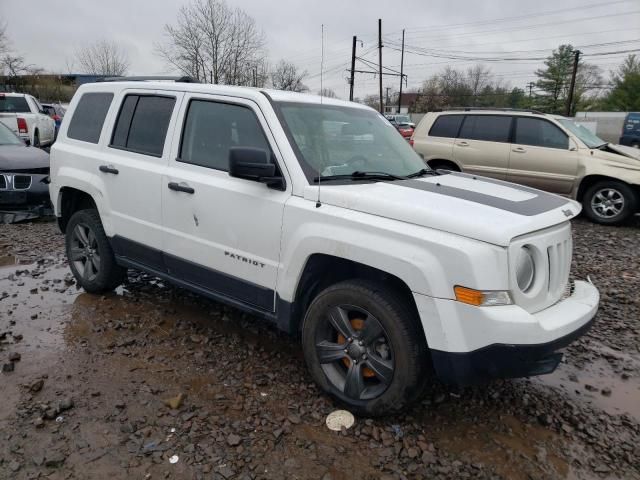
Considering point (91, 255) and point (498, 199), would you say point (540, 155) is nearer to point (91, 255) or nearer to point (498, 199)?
point (498, 199)

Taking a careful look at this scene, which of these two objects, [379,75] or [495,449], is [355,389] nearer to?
[495,449]

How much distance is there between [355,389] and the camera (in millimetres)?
2977

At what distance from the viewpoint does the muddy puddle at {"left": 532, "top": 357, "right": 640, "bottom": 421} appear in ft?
10.8

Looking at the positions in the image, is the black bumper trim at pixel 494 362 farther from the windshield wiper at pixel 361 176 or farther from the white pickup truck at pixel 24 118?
the white pickup truck at pixel 24 118

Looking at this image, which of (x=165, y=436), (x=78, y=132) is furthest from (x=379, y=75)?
(x=165, y=436)

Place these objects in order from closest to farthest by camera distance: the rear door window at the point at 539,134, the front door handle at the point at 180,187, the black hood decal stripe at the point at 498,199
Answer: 1. the black hood decal stripe at the point at 498,199
2. the front door handle at the point at 180,187
3. the rear door window at the point at 539,134

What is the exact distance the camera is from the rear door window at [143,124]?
391 cm

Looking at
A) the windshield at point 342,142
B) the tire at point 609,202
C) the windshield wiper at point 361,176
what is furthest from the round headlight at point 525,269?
the tire at point 609,202

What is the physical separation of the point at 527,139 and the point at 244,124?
7106mm

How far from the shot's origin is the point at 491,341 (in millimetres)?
2441

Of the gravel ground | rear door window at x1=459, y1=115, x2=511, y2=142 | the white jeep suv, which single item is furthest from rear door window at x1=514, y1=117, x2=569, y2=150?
the white jeep suv

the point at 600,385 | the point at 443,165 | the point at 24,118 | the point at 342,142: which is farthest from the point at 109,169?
the point at 24,118

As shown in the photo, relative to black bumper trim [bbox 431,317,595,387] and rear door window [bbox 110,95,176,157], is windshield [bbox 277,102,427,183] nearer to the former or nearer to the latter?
rear door window [bbox 110,95,176,157]

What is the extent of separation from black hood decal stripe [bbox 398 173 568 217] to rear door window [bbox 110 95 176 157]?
1.93m
